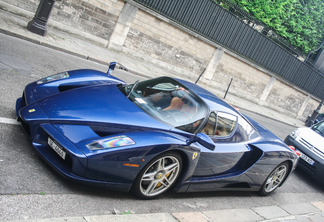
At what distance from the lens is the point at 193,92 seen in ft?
17.5

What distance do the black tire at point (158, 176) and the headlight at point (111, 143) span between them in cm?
39

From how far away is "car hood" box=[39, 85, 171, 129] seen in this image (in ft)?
13.8

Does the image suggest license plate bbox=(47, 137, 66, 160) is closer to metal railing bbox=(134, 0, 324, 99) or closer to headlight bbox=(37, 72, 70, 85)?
headlight bbox=(37, 72, 70, 85)

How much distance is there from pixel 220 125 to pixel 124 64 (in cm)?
884

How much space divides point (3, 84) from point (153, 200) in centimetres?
362

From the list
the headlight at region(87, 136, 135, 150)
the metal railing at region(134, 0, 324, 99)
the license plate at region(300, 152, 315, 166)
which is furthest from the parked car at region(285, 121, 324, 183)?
the metal railing at region(134, 0, 324, 99)

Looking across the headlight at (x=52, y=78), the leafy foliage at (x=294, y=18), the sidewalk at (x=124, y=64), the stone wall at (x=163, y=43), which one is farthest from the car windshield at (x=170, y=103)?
the leafy foliage at (x=294, y=18)

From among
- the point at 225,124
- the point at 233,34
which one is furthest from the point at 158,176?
the point at 233,34

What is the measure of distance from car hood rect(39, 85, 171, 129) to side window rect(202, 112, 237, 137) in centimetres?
74

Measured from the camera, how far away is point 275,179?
648cm

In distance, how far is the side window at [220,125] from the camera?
4.98 m

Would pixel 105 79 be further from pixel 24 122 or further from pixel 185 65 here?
pixel 185 65

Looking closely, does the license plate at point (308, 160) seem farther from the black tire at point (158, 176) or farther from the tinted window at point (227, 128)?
the black tire at point (158, 176)

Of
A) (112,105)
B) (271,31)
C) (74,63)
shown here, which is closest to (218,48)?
(271,31)
